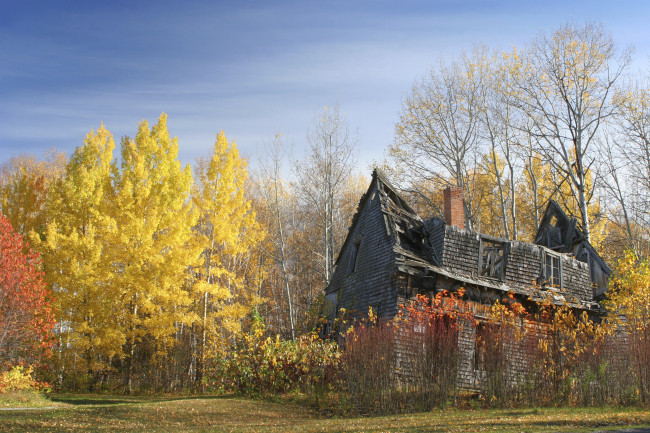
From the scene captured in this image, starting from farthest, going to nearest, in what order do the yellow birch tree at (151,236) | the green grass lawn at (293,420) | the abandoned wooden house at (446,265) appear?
the yellow birch tree at (151,236), the abandoned wooden house at (446,265), the green grass lawn at (293,420)

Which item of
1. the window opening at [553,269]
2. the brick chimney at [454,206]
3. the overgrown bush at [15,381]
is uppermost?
the brick chimney at [454,206]

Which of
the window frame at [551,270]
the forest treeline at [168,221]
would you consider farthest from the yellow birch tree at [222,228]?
the window frame at [551,270]

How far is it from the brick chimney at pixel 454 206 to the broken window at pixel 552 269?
126 inches

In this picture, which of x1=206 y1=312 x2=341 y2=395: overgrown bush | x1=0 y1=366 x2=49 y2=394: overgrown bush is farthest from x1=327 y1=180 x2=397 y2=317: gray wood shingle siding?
x1=0 y1=366 x2=49 y2=394: overgrown bush

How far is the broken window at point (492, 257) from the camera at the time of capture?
15.5 metres

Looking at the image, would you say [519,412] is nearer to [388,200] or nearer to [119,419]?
[119,419]

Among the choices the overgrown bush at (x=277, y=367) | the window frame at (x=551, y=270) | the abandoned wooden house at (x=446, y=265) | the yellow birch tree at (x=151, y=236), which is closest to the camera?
the overgrown bush at (x=277, y=367)

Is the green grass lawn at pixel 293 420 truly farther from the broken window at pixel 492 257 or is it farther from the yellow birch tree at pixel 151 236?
the yellow birch tree at pixel 151 236

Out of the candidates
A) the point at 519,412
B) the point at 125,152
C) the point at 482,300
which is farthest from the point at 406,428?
the point at 125,152

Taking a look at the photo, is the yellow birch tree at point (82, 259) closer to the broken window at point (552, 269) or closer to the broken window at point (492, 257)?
the broken window at point (492, 257)

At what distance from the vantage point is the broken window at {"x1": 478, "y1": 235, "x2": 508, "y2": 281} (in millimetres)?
15508

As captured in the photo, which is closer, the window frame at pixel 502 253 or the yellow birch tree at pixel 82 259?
the window frame at pixel 502 253

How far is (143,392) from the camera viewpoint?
18.9 m

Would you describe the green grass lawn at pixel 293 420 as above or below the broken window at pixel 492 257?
below
